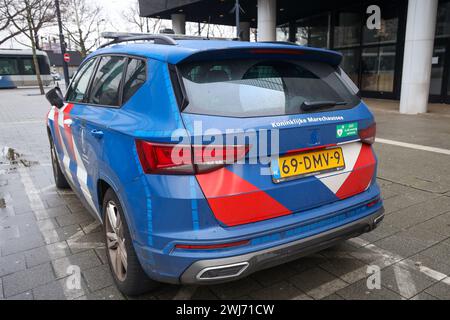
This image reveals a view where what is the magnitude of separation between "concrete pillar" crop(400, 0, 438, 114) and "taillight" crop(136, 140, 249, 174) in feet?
36.5

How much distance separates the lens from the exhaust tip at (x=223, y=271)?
6.86ft

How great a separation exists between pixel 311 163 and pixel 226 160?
60cm

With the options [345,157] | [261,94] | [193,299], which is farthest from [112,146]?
Result: [345,157]

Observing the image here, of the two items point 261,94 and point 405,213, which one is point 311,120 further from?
point 405,213

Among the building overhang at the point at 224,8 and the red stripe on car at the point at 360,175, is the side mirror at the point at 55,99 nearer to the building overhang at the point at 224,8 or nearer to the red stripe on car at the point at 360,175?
the red stripe on car at the point at 360,175

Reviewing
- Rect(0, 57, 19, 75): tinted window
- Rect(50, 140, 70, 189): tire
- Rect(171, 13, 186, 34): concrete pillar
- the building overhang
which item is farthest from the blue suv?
Rect(0, 57, 19, 75): tinted window

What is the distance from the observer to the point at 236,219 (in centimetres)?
212

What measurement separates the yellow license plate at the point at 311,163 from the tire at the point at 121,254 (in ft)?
3.40

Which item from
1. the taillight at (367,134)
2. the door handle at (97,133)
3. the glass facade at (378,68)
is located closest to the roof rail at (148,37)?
the door handle at (97,133)

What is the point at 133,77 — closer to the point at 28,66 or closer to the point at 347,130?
the point at 347,130

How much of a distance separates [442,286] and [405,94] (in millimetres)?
10278

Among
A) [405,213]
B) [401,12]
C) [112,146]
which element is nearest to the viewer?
[112,146]

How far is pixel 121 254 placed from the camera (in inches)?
104

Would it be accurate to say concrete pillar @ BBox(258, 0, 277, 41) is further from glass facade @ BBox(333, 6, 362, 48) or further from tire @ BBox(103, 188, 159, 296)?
tire @ BBox(103, 188, 159, 296)
